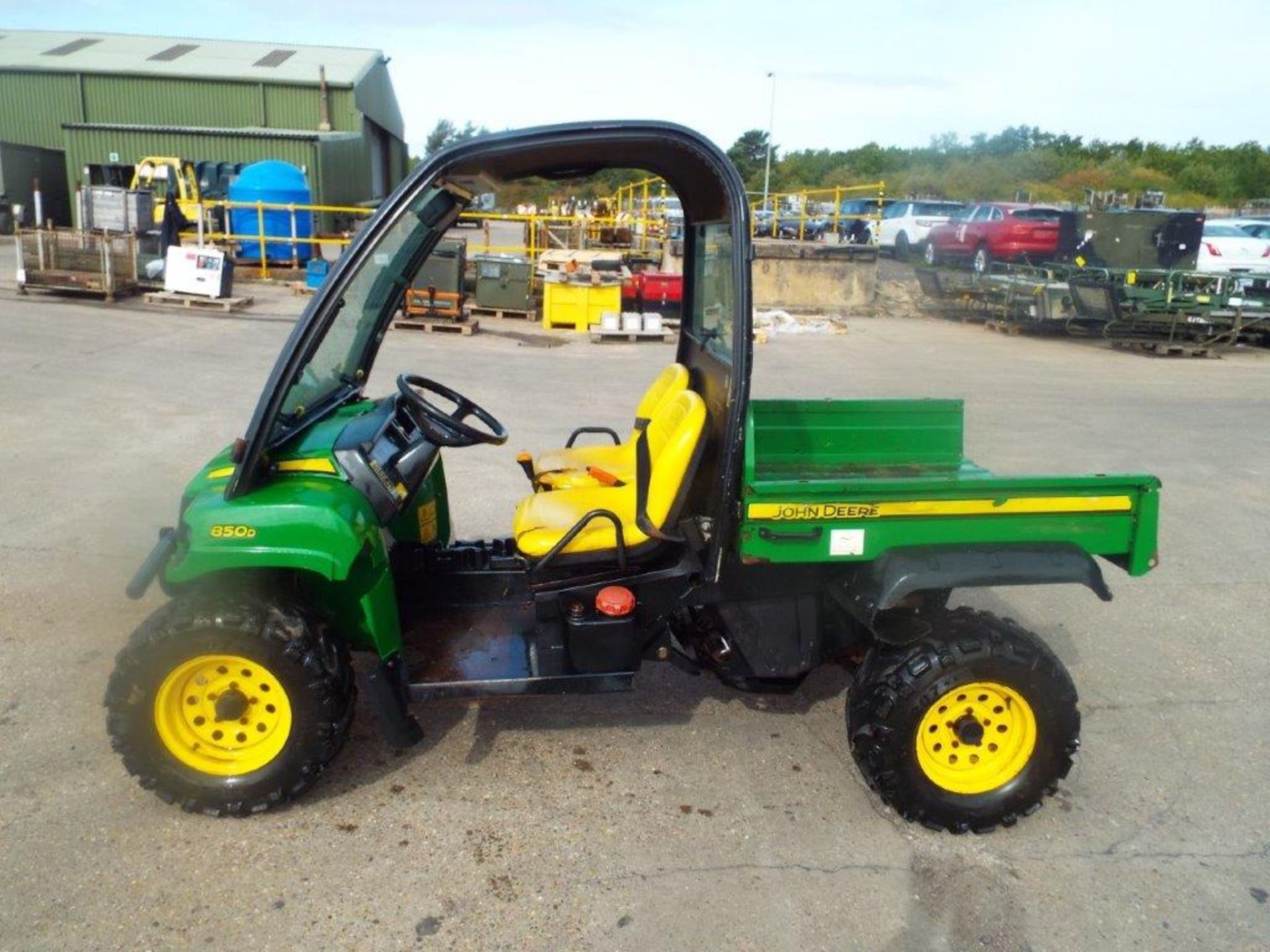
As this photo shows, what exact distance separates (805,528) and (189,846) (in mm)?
2170

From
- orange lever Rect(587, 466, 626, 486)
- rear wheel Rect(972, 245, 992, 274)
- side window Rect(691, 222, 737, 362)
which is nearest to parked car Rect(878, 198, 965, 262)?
rear wheel Rect(972, 245, 992, 274)

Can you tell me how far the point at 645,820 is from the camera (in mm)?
3408

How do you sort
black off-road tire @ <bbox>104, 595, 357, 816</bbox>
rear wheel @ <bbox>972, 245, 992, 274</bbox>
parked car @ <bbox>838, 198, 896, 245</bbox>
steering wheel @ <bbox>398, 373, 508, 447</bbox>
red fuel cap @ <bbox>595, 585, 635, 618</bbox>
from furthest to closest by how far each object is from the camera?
parked car @ <bbox>838, 198, 896, 245</bbox>
rear wheel @ <bbox>972, 245, 992, 274</bbox>
steering wheel @ <bbox>398, 373, 508, 447</bbox>
red fuel cap @ <bbox>595, 585, 635, 618</bbox>
black off-road tire @ <bbox>104, 595, 357, 816</bbox>

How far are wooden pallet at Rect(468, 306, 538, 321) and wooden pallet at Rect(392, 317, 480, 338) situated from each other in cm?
142

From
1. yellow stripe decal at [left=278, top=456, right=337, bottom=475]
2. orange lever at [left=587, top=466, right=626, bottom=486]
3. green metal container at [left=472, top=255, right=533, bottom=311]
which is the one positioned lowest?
orange lever at [left=587, top=466, right=626, bottom=486]

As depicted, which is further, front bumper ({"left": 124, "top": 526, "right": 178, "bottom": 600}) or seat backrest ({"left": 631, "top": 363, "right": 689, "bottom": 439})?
seat backrest ({"left": 631, "top": 363, "right": 689, "bottom": 439})

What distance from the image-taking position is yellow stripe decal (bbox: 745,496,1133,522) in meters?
3.28

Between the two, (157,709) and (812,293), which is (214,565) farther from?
(812,293)

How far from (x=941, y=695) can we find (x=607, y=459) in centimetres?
179

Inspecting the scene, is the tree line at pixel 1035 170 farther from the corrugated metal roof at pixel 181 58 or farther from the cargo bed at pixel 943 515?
the cargo bed at pixel 943 515

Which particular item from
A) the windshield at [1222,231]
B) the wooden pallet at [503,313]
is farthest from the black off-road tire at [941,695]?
the windshield at [1222,231]

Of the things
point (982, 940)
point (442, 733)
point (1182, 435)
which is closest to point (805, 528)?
point (982, 940)

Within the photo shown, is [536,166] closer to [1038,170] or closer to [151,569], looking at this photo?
[151,569]

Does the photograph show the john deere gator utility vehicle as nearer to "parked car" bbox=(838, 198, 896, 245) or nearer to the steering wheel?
the steering wheel
